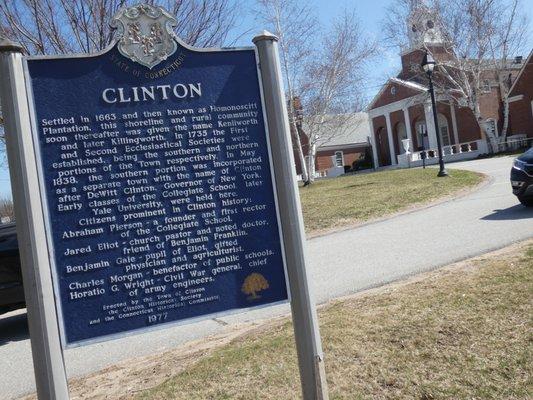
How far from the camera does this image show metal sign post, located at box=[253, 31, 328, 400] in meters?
3.55

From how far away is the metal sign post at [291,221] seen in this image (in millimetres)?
3547

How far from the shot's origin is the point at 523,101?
42188 mm

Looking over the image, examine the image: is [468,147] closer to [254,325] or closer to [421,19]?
[421,19]

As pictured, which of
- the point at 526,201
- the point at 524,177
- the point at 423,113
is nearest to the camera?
the point at 524,177

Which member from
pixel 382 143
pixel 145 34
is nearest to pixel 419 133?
pixel 382 143

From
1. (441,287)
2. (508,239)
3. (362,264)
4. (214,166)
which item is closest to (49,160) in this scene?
(214,166)

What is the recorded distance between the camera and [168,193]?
139 inches

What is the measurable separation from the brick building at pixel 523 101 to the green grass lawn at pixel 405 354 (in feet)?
133

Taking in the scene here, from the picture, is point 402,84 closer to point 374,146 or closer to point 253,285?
point 374,146

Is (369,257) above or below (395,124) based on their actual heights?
below

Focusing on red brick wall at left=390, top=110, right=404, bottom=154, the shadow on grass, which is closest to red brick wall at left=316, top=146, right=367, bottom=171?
red brick wall at left=390, top=110, right=404, bottom=154

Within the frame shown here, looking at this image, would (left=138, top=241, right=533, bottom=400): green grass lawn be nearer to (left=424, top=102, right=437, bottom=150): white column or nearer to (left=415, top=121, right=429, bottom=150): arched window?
(left=424, top=102, right=437, bottom=150): white column

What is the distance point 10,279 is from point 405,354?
5.18 m

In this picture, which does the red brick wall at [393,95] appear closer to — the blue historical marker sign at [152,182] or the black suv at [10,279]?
the black suv at [10,279]
